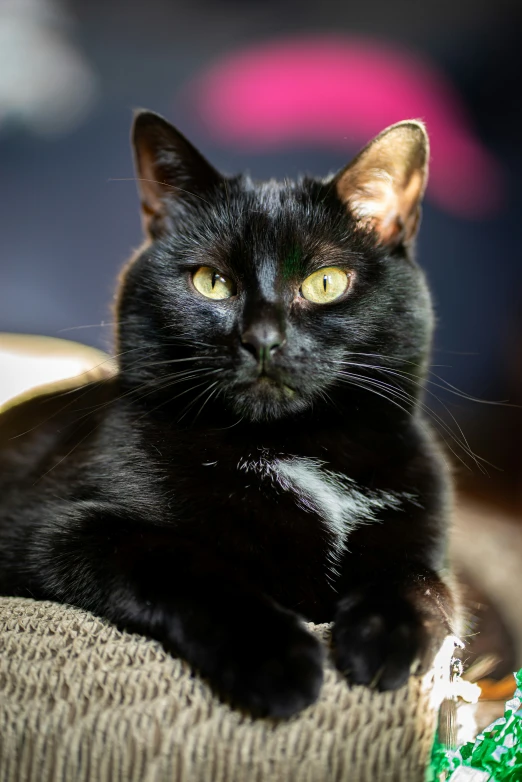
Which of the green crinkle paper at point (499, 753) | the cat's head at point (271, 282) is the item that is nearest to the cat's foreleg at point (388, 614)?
the green crinkle paper at point (499, 753)

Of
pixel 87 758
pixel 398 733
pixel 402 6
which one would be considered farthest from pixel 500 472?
pixel 87 758

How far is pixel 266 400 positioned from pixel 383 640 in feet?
1.08

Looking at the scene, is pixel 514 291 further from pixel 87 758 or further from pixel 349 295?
pixel 87 758

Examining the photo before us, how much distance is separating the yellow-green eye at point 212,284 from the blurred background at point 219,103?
0.53 m

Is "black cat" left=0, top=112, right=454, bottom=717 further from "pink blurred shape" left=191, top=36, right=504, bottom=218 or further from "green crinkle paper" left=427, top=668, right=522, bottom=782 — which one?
"pink blurred shape" left=191, top=36, right=504, bottom=218

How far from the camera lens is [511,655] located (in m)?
1.37

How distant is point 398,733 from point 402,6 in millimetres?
1448

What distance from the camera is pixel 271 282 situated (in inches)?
33.0

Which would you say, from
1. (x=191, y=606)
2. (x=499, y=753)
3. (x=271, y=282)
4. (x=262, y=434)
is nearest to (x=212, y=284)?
(x=271, y=282)

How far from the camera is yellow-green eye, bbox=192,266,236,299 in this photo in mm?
883

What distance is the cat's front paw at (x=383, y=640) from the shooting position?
628mm

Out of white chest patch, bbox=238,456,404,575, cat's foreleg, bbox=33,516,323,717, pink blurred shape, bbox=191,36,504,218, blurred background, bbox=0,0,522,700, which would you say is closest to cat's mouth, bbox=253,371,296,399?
white chest patch, bbox=238,456,404,575

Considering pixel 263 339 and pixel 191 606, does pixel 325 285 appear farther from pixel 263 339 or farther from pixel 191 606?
pixel 191 606

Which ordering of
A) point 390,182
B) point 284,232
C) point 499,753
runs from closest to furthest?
point 499,753 → point 284,232 → point 390,182
